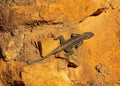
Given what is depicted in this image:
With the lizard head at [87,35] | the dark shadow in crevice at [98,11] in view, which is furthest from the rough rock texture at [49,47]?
the lizard head at [87,35]

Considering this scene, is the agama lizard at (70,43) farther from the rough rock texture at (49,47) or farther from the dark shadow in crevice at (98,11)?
the dark shadow in crevice at (98,11)

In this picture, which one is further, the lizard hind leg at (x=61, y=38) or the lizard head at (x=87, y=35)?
the lizard head at (x=87, y=35)

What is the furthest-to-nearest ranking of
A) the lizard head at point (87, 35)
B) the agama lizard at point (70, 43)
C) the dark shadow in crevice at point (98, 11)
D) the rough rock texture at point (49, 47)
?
the dark shadow in crevice at point (98, 11)
the lizard head at point (87, 35)
the agama lizard at point (70, 43)
the rough rock texture at point (49, 47)

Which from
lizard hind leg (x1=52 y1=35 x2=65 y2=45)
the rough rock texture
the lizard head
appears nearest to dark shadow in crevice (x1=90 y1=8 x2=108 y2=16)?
the rough rock texture

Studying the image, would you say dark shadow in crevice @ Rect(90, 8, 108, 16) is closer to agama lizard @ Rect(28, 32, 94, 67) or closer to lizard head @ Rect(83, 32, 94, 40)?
lizard head @ Rect(83, 32, 94, 40)

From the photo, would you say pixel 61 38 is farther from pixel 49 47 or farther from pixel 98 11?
pixel 98 11

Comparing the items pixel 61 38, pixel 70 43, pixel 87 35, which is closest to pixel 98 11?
pixel 87 35

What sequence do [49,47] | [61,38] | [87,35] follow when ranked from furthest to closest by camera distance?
[87,35] → [61,38] → [49,47]

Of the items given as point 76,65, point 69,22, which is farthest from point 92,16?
point 76,65
